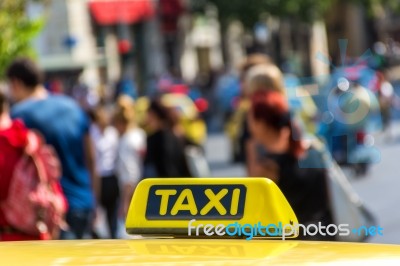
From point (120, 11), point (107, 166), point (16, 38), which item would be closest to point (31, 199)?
point (16, 38)

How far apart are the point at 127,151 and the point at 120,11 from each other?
140ft

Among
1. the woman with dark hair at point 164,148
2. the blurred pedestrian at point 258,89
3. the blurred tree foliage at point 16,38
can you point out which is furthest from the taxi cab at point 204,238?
the blurred tree foliage at point 16,38

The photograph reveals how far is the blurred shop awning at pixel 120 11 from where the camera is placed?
178 ft

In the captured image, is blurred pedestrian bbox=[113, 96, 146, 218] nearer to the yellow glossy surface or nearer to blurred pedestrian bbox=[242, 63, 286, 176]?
blurred pedestrian bbox=[242, 63, 286, 176]

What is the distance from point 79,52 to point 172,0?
6496 mm

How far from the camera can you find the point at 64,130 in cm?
817

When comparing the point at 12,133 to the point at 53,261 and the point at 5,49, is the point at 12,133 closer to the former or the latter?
the point at 53,261

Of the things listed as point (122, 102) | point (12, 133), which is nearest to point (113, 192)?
point (122, 102)

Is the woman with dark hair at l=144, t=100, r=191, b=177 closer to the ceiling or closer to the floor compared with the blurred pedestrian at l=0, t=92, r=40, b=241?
closer to the floor

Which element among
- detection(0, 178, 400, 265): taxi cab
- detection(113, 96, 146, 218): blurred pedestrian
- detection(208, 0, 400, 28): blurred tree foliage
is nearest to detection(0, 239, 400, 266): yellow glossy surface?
detection(0, 178, 400, 265): taxi cab

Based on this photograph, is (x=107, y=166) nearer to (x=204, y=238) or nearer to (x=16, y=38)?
(x=16, y=38)

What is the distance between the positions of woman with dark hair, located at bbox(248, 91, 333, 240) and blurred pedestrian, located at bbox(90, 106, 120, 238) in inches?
211

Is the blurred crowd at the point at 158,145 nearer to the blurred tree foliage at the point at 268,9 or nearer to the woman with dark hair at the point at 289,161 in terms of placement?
the woman with dark hair at the point at 289,161

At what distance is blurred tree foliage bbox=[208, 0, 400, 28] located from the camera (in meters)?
53.9
